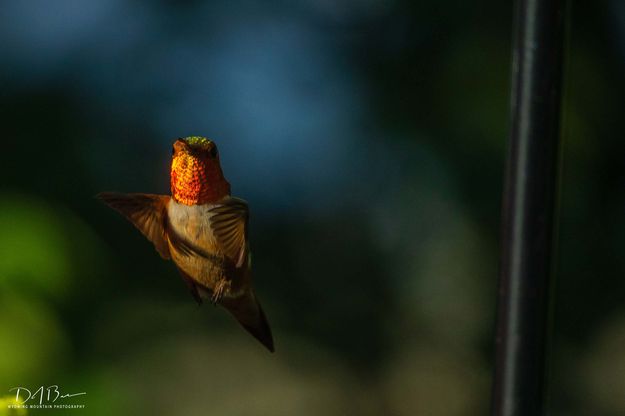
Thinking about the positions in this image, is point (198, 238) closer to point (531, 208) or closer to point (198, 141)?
point (198, 141)

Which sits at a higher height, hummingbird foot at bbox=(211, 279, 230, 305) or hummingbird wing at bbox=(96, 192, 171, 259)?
hummingbird wing at bbox=(96, 192, 171, 259)

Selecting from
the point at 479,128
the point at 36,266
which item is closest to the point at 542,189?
the point at 479,128

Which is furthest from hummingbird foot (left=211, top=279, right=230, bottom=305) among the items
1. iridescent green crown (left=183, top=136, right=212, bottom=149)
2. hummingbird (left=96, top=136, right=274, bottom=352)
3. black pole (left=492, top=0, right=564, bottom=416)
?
black pole (left=492, top=0, right=564, bottom=416)
